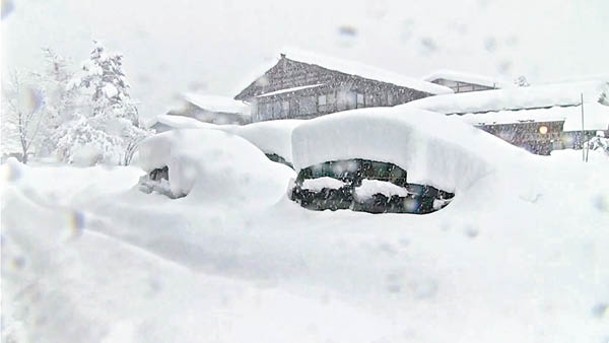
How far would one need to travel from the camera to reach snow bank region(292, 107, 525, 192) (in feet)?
17.6

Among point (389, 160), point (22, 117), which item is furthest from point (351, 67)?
point (389, 160)

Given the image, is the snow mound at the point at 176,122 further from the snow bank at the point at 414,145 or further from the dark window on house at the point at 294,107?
the snow bank at the point at 414,145

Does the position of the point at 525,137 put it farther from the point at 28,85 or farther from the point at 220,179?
the point at 28,85

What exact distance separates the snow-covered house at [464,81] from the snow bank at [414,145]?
16.0m

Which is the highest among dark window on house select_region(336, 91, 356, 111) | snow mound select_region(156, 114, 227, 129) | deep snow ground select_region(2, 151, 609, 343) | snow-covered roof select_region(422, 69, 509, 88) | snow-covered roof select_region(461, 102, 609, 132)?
snow-covered roof select_region(422, 69, 509, 88)

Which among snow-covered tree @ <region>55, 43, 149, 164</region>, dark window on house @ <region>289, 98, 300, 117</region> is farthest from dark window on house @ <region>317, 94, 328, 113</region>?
snow-covered tree @ <region>55, 43, 149, 164</region>

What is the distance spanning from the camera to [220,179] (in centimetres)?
743

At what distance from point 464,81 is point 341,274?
61.2 feet

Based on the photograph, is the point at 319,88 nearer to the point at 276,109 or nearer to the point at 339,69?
the point at 339,69

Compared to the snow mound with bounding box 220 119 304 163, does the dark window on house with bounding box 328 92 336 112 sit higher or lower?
higher

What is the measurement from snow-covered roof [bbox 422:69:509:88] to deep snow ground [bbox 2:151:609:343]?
1577 cm

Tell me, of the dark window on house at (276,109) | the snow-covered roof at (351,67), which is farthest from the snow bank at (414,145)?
the dark window on house at (276,109)

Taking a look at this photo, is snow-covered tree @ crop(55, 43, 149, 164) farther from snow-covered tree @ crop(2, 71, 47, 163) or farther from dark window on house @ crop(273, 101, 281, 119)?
dark window on house @ crop(273, 101, 281, 119)

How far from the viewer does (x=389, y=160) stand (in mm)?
5680
